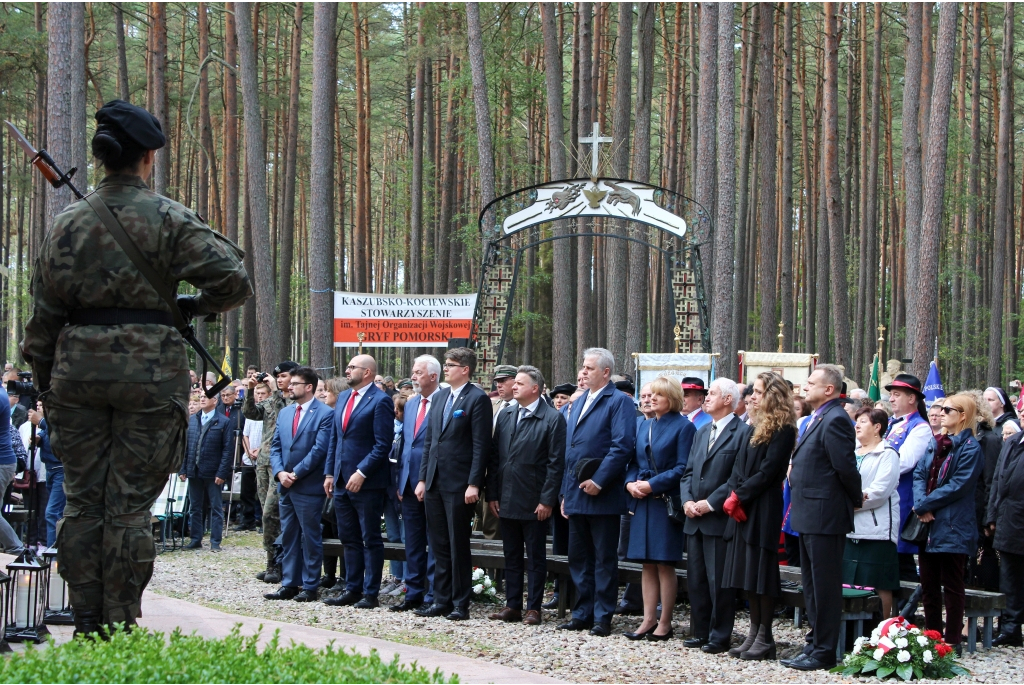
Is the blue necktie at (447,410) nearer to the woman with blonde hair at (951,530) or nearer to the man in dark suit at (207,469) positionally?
the woman with blonde hair at (951,530)

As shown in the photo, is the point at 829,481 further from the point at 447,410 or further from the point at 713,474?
the point at 447,410

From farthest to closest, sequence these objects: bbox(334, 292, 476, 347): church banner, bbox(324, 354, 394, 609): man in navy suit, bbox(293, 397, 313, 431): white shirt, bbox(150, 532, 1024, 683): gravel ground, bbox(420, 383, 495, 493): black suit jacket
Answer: bbox(334, 292, 476, 347): church banner < bbox(293, 397, 313, 431): white shirt < bbox(324, 354, 394, 609): man in navy suit < bbox(420, 383, 495, 493): black suit jacket < bbox(150, 532, 1024, 683): gravel ground

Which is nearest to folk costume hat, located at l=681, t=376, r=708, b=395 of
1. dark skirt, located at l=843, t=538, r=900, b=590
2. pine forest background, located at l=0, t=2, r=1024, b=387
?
dark skirt, located at l=843, t=538, r=900, b=590

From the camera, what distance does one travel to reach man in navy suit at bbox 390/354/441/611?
8.68 m

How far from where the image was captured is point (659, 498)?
7.70 meters

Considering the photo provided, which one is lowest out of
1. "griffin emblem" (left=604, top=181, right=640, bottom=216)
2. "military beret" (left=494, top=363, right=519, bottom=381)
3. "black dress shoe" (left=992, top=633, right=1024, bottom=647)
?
"black dress shoe" (left=992, top=633, right=1024, bottom=647)

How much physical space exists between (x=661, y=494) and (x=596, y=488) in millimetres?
489

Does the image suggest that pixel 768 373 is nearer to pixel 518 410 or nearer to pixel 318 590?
pixel 518 410

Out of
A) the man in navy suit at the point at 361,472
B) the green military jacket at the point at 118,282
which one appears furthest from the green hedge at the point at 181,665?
the man in navy suit at the point at 361,472

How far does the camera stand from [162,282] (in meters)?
4.09

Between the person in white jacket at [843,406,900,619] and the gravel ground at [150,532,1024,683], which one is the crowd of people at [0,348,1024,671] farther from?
the gravel ground at [150,532,1024,683]

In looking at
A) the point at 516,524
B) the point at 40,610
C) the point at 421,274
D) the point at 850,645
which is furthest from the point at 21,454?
the point at 421,274

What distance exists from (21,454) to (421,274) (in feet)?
59.5

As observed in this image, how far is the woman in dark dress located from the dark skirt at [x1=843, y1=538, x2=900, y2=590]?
2.56 feet
